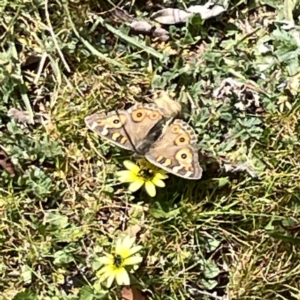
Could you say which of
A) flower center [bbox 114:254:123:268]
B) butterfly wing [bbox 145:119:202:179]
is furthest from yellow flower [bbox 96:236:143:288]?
butterfly wing [bbox 145:119:202:179]

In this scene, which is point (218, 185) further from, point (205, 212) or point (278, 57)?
point (278, 57)

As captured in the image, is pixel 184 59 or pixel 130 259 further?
pixel 184 59

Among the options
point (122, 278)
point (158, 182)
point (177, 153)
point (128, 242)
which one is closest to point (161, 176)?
point (158, 182)

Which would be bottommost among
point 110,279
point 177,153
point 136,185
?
point 110,279

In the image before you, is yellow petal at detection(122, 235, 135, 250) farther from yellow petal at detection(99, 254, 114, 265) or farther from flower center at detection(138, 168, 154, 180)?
flower center at detection(138, 168, 154, 180)

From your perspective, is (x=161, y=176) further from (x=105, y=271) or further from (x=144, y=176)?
(x=105, y=271)

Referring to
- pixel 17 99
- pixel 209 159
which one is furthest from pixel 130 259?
pixel 17 99

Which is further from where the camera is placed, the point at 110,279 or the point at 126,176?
the point at 126,176
